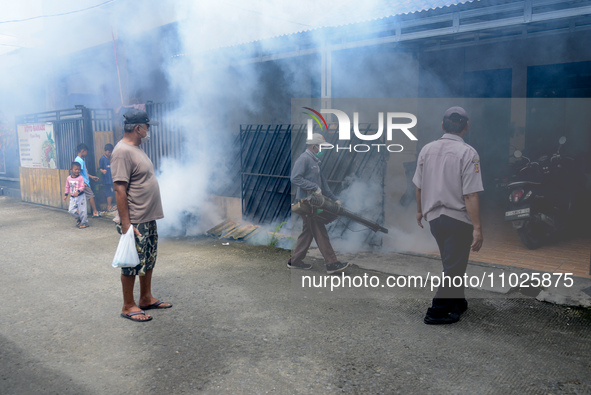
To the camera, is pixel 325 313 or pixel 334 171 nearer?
pixel 325 313

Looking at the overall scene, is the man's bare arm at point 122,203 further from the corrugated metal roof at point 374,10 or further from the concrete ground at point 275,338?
the corrugated metal roof at point 374,10

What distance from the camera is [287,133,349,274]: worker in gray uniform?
5484 mm

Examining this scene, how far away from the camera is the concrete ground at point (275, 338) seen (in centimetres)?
303

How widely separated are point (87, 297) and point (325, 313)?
247 cm

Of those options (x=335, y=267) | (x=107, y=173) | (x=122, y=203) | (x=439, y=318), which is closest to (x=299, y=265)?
(x=335, y=267)

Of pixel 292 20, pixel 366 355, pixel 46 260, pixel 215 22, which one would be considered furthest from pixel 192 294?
pixel 215 22

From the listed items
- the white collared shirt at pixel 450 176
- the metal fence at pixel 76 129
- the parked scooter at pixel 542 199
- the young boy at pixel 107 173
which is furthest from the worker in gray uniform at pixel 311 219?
the metal fence at pixel 76 129

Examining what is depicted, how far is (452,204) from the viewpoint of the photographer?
3.87 m

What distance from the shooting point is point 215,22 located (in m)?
9.48

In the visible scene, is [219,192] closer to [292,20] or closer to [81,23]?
[292,20]

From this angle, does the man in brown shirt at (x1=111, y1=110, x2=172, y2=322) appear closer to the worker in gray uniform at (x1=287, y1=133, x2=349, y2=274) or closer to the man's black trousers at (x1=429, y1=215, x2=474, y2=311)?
the worker in gray uniform at (x1=287, y1=133, x2=349, y2=274)

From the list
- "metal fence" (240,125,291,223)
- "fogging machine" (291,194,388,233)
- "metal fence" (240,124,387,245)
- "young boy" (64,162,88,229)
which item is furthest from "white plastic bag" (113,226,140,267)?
"young boy" (64,162,88,229)

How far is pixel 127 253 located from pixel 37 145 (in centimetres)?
1018

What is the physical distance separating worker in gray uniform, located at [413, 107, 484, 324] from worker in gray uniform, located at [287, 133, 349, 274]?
5.43 feet
